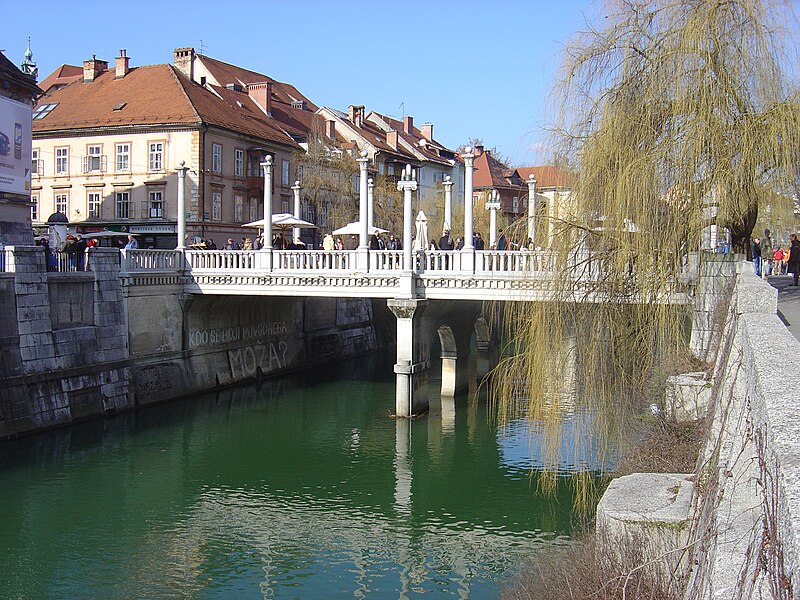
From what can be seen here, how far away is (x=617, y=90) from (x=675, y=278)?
331 centimetres

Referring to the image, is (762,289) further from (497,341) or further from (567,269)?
(497,341)

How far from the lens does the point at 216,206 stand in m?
46.8

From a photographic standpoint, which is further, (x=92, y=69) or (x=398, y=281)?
(x=92, y=69)

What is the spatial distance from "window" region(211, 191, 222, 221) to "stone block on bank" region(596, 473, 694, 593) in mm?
38790

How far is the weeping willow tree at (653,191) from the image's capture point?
13852mm

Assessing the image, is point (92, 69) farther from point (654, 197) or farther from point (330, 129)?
point (654, 197)

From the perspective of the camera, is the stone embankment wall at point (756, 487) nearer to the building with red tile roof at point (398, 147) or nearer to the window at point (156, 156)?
the window at point (156, 156)

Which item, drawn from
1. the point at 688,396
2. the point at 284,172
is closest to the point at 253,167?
the point at 284,172

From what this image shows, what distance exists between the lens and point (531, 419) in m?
15.3

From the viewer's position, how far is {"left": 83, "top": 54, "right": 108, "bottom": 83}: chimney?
5141 centimetres

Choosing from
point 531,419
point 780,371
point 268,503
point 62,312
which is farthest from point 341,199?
point 780,371

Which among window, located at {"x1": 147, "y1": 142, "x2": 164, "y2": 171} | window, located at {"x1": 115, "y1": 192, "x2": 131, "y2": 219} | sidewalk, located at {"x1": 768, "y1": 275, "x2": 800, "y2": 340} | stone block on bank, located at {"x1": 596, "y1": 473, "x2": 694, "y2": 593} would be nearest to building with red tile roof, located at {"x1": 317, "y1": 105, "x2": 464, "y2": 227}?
window, located at {"x1": 147, "y1": 142, "x2": 164, "y2": 171}

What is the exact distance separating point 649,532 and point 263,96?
5225cm

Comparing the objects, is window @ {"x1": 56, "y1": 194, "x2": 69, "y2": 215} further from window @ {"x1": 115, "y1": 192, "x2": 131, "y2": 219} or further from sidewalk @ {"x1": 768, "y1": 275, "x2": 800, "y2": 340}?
sidewalk @ {"x1": 768, "y1": 275, "x2": 800, "y2": 340}
